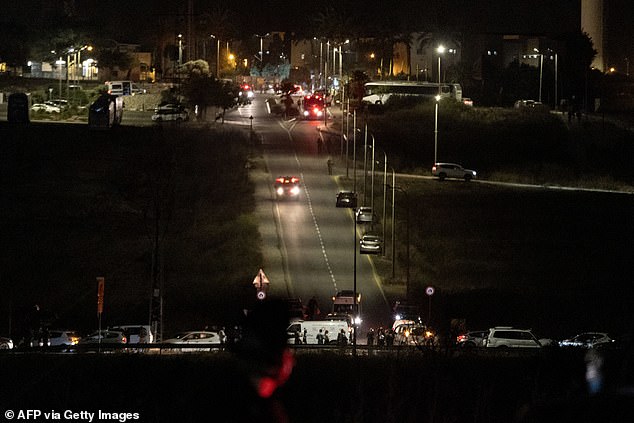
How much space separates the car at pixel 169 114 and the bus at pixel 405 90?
1898cm

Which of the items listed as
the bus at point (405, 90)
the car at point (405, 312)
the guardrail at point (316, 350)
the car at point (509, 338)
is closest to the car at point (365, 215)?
the car at point (405, 312)

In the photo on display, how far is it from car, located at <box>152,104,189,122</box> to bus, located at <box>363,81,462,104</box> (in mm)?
18980

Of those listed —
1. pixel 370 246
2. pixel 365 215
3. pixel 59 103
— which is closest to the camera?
pixel 370 246

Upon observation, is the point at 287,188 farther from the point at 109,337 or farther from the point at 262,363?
the point at 262,363

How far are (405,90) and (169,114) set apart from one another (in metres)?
25.1

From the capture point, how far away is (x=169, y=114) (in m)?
75.9

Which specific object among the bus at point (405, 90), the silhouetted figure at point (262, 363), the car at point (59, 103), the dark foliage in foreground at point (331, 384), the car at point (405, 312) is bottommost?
the car at point (405, 312)

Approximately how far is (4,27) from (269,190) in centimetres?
6452

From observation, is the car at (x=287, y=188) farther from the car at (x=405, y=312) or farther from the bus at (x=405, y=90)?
the bus at (x=405, y=90)

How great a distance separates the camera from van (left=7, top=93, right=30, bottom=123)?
65.9 metres

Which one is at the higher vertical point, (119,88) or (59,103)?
(119,88)

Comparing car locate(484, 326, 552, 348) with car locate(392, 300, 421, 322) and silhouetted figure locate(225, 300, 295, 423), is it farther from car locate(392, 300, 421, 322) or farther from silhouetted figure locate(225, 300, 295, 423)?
silhouetted figure locate(225, 300, 295, 423)

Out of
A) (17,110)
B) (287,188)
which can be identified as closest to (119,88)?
(17,110)

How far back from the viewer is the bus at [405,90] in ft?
306
